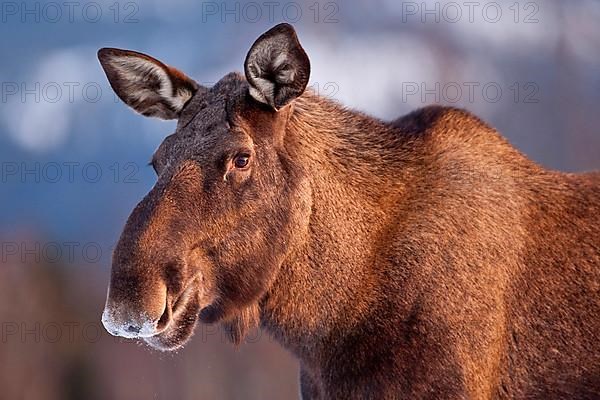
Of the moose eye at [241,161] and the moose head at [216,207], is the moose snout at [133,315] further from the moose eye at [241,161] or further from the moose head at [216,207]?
the moose eye at [241,161]

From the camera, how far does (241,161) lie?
22.5 ft

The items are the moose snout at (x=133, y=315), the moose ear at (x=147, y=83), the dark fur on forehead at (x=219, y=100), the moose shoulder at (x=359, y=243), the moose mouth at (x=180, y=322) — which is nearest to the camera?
the moose snout at (x=133, y=315)

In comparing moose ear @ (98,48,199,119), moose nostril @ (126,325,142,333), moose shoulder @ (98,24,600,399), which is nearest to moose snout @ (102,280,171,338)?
moose nostril @ (126,325,142,333)

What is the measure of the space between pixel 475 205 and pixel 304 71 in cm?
172

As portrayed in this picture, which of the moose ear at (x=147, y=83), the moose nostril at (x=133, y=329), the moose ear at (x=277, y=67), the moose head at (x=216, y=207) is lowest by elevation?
the moose nostril at (x=133, y=329)

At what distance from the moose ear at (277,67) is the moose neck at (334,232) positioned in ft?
1.28

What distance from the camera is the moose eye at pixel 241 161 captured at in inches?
269

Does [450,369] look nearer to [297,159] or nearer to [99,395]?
[297,159]

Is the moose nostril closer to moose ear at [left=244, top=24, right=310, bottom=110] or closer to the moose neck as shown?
the moose neck

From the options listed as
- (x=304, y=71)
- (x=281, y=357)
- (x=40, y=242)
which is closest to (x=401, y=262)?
(x=304, y=71)

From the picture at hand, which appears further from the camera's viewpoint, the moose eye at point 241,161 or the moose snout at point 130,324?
the moose eye at point 241,161

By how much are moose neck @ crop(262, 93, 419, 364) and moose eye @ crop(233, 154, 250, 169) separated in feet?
1.74

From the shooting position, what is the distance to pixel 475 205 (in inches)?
290

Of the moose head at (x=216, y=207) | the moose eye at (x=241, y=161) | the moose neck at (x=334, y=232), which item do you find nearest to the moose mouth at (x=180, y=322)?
the moose head at (x=216, y=207)
